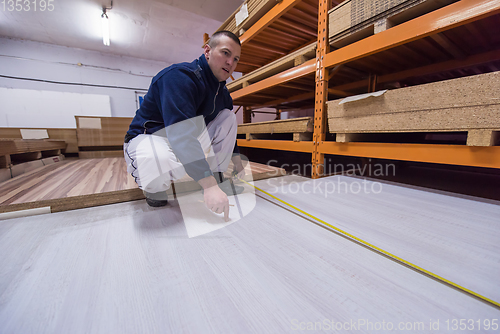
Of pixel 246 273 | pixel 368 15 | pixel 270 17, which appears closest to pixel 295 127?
pixel 368 15

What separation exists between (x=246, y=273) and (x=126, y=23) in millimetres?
5526

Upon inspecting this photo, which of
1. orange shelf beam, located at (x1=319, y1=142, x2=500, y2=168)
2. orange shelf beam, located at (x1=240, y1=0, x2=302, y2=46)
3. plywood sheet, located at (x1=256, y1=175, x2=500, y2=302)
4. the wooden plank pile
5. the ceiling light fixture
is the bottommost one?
plywood sheet, located at (x1=256, y1=175, x2=500, y2=302)

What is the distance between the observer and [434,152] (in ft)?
4.02

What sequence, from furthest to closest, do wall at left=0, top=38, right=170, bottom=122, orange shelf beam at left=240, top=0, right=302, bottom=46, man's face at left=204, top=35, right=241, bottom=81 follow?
wall at left=0, top=38, right=170, bottom=122 → orange shelf beam at left=240, top=0, right=302, bottom=46 → man's face at left=204, top=35, right=241, bottom=81

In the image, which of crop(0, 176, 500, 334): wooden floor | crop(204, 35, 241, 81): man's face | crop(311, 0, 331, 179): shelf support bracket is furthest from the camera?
crop(311, 0, 331, 179): shelf support bracket

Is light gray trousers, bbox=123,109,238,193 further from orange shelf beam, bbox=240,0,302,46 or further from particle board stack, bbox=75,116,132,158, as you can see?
particle board stack, bbox=75,116,132,158

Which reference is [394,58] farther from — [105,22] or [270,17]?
[105,22]

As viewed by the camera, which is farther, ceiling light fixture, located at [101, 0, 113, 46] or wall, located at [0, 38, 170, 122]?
wall, located at [0, 38, 170, 122]

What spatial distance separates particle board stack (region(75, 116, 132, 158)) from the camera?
11.5 feet

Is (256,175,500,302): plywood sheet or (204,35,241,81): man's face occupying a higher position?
(204,35,241,81): man's face

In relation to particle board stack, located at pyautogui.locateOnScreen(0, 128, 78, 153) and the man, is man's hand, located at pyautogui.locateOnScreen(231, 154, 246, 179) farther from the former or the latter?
particle board stack, located at pyautogui.locateOnScreen(0, 128, 78, 153)

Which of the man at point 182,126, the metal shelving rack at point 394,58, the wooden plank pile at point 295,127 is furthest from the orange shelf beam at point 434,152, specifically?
the man at point 182,126

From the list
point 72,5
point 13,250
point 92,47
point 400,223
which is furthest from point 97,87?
point 400,223

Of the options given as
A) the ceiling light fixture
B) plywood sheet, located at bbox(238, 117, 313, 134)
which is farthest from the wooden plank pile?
the ceiling light fixture
